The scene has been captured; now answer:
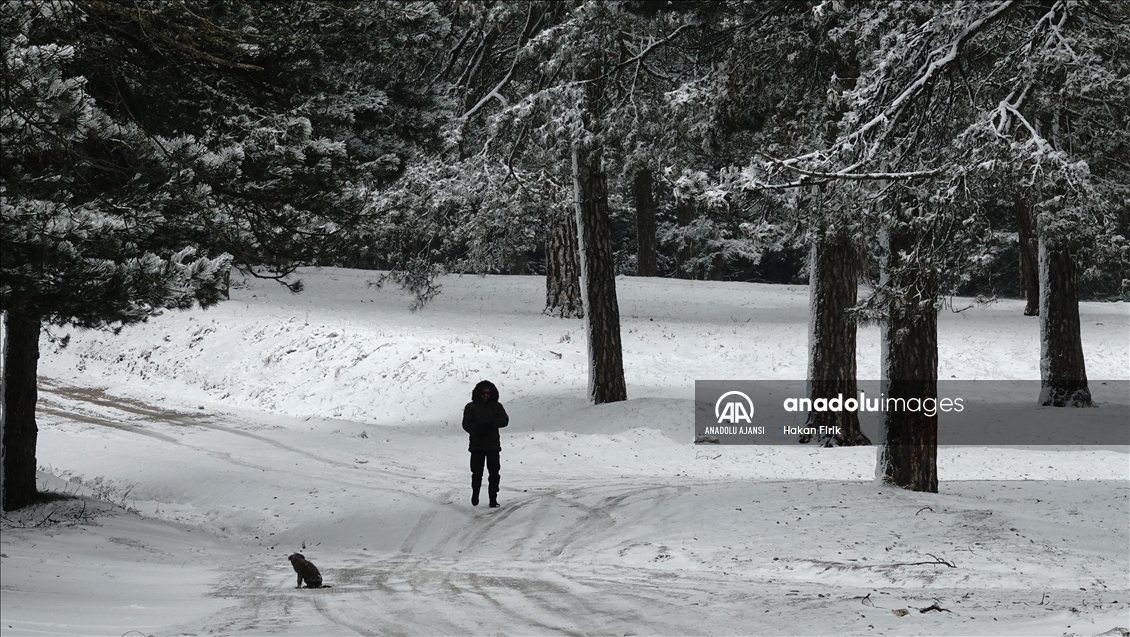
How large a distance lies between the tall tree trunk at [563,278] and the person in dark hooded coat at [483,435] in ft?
47.7

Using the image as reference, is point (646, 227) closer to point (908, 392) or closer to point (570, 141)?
point (570, 141)

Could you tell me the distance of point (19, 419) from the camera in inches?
428

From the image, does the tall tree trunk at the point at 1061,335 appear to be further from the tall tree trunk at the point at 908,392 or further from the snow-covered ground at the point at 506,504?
the tall tree trunk at the point at 908,392

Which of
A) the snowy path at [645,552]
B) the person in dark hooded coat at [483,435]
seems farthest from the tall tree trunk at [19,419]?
the person in dark hooded coat at [483,435]

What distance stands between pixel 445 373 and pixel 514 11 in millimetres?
7448

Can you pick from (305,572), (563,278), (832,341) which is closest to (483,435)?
(305,572)

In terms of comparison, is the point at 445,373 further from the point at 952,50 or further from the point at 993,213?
the point at 993,213

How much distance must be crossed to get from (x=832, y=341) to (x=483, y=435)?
21.2 ft

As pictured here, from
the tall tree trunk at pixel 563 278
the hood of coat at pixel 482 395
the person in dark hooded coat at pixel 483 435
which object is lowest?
the person in dark hooded coat at pixel 483 435

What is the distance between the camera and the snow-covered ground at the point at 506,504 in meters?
7.01

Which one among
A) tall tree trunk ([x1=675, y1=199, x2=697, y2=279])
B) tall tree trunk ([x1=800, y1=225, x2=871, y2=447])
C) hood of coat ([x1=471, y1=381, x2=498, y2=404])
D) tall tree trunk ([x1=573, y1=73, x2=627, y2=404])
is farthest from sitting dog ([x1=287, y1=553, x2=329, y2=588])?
tall tree trunk ([x1=675, y1=199, x2=697, y2=279])

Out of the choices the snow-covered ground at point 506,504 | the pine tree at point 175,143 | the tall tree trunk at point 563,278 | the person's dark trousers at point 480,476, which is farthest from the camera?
the tall tree trunk at point 563,278

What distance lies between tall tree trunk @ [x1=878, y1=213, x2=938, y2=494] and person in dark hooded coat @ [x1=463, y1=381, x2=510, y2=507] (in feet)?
15.0

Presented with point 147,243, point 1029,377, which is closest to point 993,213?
point 1029,377
